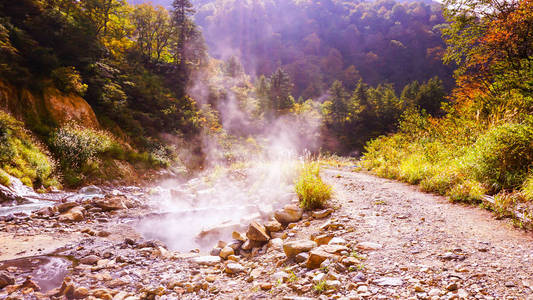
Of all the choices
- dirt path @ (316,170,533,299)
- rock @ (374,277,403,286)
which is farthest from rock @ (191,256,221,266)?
rock @ (374,277,403,286)

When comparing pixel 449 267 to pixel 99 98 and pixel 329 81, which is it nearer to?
pixel 99 98

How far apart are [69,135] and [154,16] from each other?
22.4 meters

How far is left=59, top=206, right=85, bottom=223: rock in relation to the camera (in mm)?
4910

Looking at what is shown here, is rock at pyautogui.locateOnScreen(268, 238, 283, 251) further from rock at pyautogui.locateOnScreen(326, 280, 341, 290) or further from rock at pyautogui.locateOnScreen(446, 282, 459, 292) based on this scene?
rock at pyautogui.locateOnScreen(446, 282, 459, 292)

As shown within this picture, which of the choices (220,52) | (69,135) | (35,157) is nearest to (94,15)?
(69,135)

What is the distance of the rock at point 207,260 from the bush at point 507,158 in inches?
175

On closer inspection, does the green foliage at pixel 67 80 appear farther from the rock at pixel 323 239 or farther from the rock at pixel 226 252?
the rock at pixel 323 239

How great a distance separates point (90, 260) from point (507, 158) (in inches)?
262

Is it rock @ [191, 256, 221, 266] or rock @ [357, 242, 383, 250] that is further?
rock @ [191, 256, 221, 266]

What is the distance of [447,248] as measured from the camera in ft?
7.17

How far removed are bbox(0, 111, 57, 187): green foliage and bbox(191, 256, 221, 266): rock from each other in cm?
624

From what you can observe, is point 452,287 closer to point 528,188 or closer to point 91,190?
point 528,188

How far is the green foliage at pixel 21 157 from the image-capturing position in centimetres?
641

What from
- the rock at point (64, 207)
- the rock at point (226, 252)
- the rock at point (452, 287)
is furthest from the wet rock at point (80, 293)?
the rock at point (64, 207)
